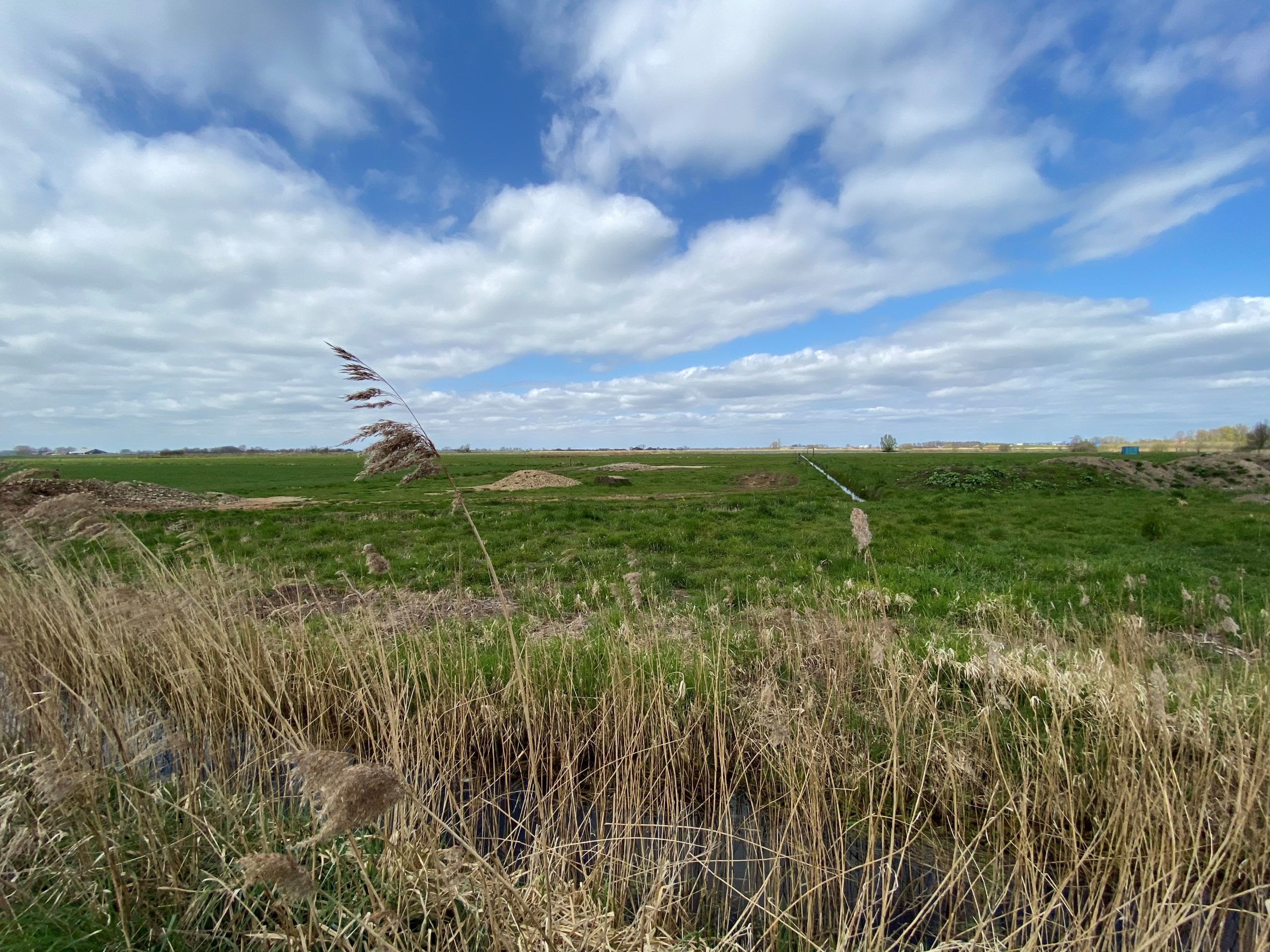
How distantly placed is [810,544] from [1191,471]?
33889mm

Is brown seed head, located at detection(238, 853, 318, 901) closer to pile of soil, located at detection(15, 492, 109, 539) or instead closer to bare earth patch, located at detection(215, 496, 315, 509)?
pile of soil, located at detection(15, 492, 109, 539)

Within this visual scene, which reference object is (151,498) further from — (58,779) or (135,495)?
(58,779)

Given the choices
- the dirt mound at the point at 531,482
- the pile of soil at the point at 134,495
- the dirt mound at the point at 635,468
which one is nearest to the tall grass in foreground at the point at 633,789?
the pile of soil at the point at 134,495

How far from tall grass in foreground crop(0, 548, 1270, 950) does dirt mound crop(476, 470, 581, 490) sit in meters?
27.4

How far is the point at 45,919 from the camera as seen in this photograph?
2695 millimetres

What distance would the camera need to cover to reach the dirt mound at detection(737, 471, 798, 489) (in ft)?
111

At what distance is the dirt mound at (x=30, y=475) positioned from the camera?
5785 mm

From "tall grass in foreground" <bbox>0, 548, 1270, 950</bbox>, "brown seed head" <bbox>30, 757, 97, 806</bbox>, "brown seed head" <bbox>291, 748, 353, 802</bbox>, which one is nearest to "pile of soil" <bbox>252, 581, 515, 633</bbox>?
"tall grass in foreground" <bbox>0, 548, 1270, 950</bbox>

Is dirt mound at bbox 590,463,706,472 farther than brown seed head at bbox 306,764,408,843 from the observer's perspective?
Yes

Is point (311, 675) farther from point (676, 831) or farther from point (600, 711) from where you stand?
point (676, 831)

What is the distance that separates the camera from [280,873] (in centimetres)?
170

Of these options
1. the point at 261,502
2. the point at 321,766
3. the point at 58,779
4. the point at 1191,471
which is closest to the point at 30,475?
the point at 58,779

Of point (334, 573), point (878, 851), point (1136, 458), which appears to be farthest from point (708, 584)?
point (1136, 458)

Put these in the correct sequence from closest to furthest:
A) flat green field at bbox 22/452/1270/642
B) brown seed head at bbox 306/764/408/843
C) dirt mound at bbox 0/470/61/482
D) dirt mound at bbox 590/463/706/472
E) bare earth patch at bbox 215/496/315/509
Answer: brown seed head at bbox 306/764/408/843 < dirt mound at bbox 0/470/61/482 < flat green field at bbox 22/452/1270/642 < bare earth patch at bbox 215/496/315/509 < dirt mound at bbox 590/463/706/472
